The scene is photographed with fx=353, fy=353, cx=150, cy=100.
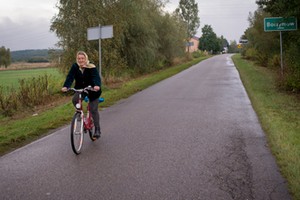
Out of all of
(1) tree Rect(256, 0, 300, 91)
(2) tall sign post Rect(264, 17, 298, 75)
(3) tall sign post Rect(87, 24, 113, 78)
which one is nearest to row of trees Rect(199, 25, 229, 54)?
(2) tall sign post Rect(264, 17, 298, 75)

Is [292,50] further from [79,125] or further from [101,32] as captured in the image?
[79,125]

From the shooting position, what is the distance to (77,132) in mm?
6590

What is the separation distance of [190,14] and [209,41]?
151ft

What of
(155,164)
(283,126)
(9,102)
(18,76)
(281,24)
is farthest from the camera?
(18,76)

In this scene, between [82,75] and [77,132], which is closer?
[77,132]

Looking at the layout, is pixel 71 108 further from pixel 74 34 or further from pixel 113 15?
pixel 113 15

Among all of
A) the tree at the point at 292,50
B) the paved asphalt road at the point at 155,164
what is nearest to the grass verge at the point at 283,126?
the paved asphalt road at the point at 155,164

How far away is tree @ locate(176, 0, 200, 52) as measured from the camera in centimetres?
7812

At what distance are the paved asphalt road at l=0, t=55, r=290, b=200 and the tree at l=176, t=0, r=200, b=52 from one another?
2811 inches

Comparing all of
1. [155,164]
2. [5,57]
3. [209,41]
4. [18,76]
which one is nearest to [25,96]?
[155,164]

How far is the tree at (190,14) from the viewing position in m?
78.1

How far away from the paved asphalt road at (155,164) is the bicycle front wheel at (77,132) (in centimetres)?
17

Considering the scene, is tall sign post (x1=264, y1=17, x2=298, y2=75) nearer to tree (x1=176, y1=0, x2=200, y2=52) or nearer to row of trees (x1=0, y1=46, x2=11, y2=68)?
tree (x1=176, y1=0, x2=200, y2=52)

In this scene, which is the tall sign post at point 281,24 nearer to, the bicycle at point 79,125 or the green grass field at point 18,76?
the bicycle at point 79,125
